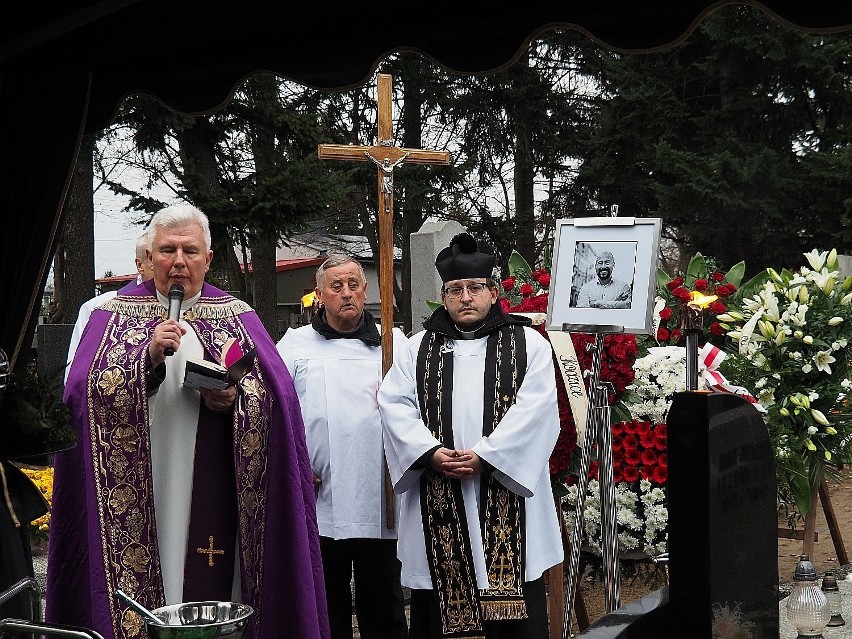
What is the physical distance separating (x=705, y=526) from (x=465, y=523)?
187 centimetres

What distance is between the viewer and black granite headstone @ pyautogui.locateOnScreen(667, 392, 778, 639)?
3.14 meters

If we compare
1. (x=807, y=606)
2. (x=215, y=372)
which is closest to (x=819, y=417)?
(x=807, y=606)

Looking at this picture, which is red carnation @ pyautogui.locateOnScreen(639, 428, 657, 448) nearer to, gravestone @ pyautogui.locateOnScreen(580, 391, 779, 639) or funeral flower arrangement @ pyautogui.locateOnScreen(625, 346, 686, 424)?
funeral flower arrangement @ pyautogui.locateOnScreen(625, 346, 686, 424)

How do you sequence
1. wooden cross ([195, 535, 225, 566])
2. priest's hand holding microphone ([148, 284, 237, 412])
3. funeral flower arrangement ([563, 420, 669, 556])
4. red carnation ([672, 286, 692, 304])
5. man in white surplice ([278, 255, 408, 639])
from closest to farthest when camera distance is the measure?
priest's hand holding microphone ([148, 284, 237, 412]) → wooden cross ([195, 535, 225, 566]) → man in white surplice ([278, 255, 408, 639]) → funeral flower arrangement ([563, 420, 669, 556]) → red carnation ([672, 286, 692, 304])

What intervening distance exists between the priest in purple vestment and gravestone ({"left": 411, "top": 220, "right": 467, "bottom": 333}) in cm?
577

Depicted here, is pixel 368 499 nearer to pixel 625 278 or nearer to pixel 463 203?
pixel 625 278

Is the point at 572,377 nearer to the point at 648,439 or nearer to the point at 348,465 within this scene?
the point at 648,439

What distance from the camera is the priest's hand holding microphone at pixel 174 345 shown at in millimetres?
3865

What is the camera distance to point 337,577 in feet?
17.5

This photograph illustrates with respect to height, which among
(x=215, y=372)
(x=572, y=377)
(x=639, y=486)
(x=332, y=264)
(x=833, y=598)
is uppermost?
(x=332, y=264)

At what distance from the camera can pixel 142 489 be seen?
4.20 m

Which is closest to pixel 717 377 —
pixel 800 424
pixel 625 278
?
pixel 800 424

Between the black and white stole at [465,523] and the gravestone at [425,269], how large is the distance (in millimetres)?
5140

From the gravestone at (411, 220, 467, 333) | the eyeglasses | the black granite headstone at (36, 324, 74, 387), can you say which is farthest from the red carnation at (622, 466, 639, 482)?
the black granite headstone at (36, 324, 74, 387)
